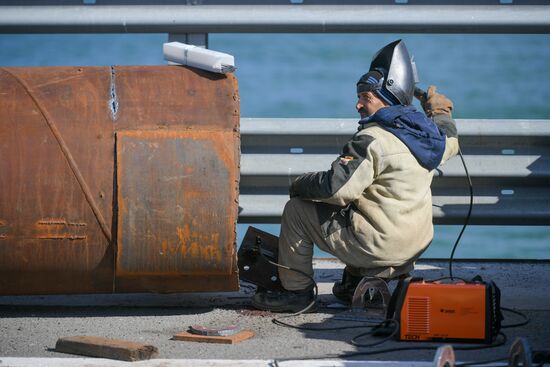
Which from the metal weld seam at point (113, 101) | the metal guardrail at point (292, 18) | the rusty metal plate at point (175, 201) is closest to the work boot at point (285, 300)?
the rusty metal plate at point (175, 201)

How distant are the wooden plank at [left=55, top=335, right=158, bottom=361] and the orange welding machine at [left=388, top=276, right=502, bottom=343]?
1084 millimetres

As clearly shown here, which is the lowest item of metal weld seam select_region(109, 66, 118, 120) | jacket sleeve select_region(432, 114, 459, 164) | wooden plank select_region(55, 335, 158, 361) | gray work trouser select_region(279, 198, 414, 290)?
wooden plank select_region(55, 335, 158, 361)

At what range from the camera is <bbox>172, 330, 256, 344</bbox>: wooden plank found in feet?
15.4

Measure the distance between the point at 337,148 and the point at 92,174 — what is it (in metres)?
1.63

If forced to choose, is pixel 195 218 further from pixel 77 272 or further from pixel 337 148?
pixel 337 148

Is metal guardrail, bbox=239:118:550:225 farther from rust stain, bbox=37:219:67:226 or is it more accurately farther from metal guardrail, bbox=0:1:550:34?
rust stain, bbox=37:219:67:226

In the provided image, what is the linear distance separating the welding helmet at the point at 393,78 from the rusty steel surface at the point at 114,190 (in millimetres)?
716

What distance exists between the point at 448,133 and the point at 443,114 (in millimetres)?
182

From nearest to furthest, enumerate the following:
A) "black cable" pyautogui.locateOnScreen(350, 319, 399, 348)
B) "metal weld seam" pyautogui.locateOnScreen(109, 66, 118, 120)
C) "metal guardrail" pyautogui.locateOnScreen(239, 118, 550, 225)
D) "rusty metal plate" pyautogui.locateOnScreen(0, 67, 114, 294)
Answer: "black cable" pyautogui.locateOnScreen(350, 319, 399, 348)
"rusty metal plate" pyautogui.locateOnScreen(0, 67, 114, 294)
"metal weld seam" pyautogui.locateOnScreen(109, 66, 118, 120)
"metal guardrail" pyautogui.locateOnScreen(239, 118, 550, 225)

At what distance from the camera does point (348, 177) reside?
16.7 feet

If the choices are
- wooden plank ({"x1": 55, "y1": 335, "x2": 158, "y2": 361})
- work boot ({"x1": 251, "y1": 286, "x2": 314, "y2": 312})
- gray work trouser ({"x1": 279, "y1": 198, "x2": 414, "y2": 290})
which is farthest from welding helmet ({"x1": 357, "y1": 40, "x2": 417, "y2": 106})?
wooden plank ({"x1": 55, "y1": 335, "x2": 158, "y2": 361})

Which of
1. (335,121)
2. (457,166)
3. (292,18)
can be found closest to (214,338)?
(335,121)

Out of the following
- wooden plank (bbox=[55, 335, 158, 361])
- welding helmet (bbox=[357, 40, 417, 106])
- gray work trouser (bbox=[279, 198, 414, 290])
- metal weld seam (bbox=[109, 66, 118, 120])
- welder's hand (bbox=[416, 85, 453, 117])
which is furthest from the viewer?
welder's hand (bbox=[416, 85, 453, 117])

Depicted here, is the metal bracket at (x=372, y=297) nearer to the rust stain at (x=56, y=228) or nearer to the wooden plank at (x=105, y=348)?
the wooden plank at (x=105, y=348)
